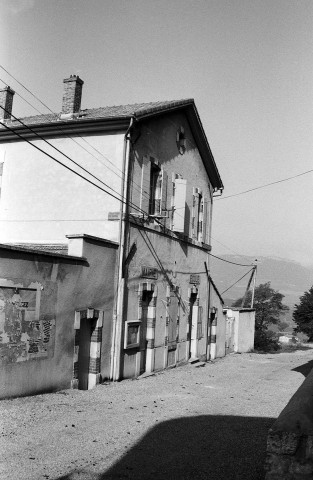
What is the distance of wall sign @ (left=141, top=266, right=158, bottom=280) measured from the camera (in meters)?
13.9

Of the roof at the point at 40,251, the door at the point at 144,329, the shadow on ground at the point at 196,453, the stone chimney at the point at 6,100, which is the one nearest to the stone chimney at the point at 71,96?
the stone chimney at the point at 6,100

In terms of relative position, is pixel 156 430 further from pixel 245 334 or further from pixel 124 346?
pixel 245 334

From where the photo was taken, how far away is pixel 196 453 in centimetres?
634

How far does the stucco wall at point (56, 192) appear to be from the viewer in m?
12.9

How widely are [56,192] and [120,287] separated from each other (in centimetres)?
334

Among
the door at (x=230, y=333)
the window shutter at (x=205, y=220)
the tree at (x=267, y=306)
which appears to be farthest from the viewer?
the tree at (x=267, y=306)

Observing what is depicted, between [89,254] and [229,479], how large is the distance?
6.76m

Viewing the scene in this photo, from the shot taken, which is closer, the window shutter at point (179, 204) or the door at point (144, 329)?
the door at point (144, 329)

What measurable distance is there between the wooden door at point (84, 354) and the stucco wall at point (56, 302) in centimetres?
44

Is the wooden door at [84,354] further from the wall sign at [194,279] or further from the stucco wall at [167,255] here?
the wall sign at [194,279]

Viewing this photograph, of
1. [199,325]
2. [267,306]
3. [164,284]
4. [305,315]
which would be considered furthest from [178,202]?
[267,306]

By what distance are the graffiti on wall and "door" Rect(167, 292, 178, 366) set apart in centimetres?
664

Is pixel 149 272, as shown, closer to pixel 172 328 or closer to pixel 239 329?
pixel 172 328

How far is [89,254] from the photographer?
36.9 feet
